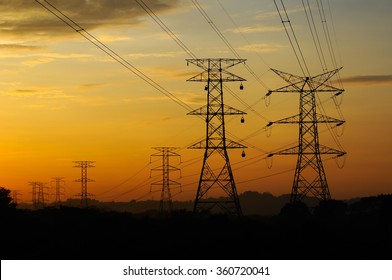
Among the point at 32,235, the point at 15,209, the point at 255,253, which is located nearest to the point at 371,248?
the point at 255,253

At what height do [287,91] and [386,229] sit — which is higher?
[287,91]

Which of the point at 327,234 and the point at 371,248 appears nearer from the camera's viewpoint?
the point at 371,248

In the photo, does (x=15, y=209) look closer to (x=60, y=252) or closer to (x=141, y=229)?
(x=141, y=229)

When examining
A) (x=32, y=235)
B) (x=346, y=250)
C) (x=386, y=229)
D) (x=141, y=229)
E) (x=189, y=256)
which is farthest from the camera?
(x=386, y=229)

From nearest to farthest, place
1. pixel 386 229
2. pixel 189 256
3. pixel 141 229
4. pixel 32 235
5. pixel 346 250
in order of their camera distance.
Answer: pixel 189 256, pixel 346 250, pixel 32 235, pixel 141 229, pixel 386 229

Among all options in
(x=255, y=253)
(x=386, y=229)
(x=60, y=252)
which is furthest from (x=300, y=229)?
(x=60, y=252)

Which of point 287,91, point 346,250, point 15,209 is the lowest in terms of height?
point 346,250
